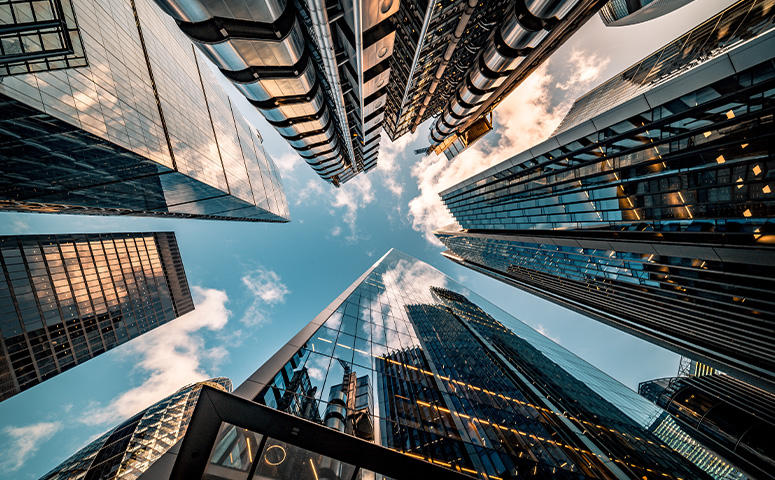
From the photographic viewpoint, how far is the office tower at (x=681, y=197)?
1119 cm

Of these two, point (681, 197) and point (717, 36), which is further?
point (681, 197)

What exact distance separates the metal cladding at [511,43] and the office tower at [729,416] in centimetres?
5539

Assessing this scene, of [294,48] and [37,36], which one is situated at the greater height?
[37,36]

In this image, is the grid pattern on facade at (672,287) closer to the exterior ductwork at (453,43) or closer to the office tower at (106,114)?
the exterior ductwork at (453,43)

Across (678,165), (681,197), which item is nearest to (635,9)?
(678,165)

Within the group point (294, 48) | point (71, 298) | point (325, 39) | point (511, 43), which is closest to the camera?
point (325, 39)

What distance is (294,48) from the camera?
11.5 metres

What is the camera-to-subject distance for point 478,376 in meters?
19.6

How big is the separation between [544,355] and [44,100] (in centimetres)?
4562

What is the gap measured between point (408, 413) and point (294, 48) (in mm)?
19407

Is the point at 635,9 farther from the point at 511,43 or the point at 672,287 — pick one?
the point at 672,287

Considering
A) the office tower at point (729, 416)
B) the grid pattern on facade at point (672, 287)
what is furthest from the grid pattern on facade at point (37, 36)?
the office tower at point (729, 416)

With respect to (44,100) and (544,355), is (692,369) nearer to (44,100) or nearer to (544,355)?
(544,355)

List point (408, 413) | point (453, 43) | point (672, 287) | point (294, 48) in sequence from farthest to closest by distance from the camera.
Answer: point (672, 287) < point (453, 43) < point (408, 413) < point (294, 48)
